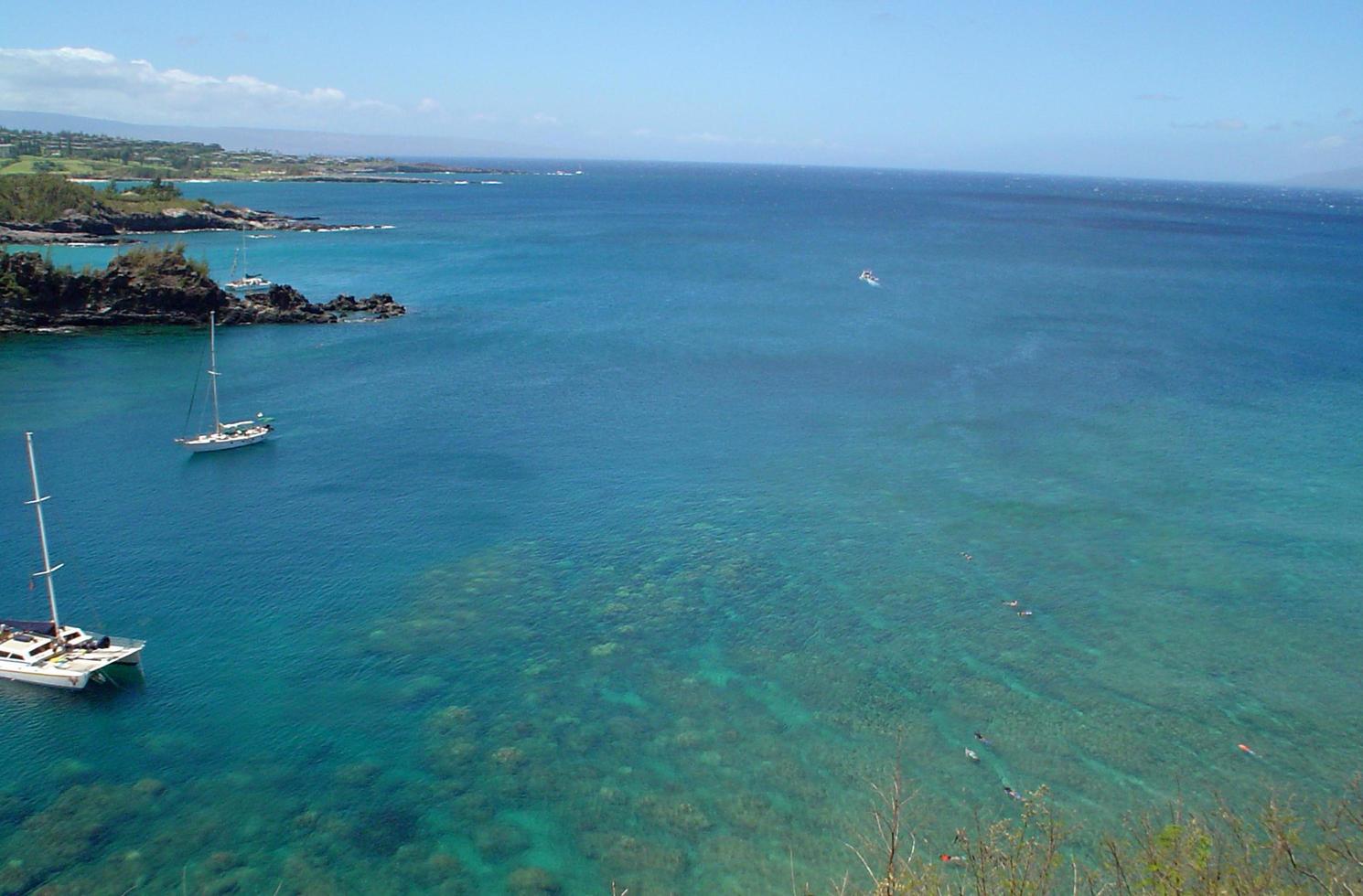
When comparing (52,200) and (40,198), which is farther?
(52,200)

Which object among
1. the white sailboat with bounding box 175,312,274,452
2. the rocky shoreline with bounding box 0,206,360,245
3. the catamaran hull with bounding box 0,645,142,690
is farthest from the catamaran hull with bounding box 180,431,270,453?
the rocky shoreline with bounding box 0,206,360,245

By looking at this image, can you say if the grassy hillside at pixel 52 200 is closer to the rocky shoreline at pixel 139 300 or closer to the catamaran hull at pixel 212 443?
the rocky shoreline at pixel 139 300

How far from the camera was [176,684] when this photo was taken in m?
36.9

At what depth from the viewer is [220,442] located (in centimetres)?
6175

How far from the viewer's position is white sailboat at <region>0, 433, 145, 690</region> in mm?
36031

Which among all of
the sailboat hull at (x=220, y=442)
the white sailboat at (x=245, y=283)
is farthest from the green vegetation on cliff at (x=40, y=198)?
the sailboat hull at (x=220, y=442)

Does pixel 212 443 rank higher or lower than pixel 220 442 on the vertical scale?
lower

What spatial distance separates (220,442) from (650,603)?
3600cm

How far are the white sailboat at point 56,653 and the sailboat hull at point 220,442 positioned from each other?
979 inches

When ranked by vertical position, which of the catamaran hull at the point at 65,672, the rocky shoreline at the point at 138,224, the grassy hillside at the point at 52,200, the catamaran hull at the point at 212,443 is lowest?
the catamaran hull at the point at 65,672

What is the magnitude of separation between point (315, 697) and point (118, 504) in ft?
80.6

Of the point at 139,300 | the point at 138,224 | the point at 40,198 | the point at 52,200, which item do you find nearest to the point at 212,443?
the point at 139,300

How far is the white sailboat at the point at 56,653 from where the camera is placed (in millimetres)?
36031

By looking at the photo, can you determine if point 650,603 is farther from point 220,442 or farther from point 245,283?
point 245,283
